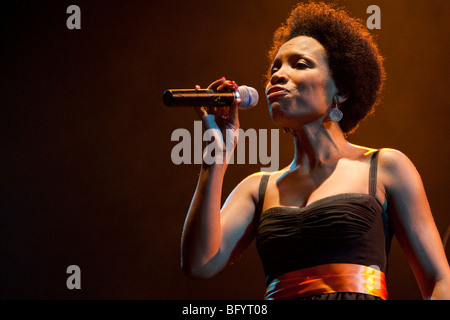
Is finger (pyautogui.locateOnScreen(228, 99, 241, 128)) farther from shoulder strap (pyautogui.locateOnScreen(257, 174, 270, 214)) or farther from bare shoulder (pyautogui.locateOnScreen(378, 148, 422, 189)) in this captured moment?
bare shoulder (pyautogui.locateOnScreen(378, 148, 422, 189))

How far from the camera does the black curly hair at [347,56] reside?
73.8 inches

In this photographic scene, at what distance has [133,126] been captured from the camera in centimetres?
318

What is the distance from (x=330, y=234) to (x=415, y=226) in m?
0.24

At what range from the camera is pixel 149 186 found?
320cm

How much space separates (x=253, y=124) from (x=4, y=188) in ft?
4.75

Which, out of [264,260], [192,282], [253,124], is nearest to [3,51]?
[253,124]

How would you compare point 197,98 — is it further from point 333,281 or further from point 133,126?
point 133,126

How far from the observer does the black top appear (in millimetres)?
1541

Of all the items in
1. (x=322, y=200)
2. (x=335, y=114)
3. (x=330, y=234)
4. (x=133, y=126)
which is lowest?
(x=330, y=234)

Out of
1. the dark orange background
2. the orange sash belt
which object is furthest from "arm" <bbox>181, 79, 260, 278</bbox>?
the dark orange background

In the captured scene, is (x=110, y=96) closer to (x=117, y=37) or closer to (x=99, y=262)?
(x=117, y=37)

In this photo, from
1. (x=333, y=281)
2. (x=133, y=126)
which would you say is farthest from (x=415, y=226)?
(x=133, y=126)

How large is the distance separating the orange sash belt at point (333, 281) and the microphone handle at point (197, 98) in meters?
0.54

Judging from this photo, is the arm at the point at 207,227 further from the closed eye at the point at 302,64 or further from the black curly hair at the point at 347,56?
the black curly hair at the point at 347,56
